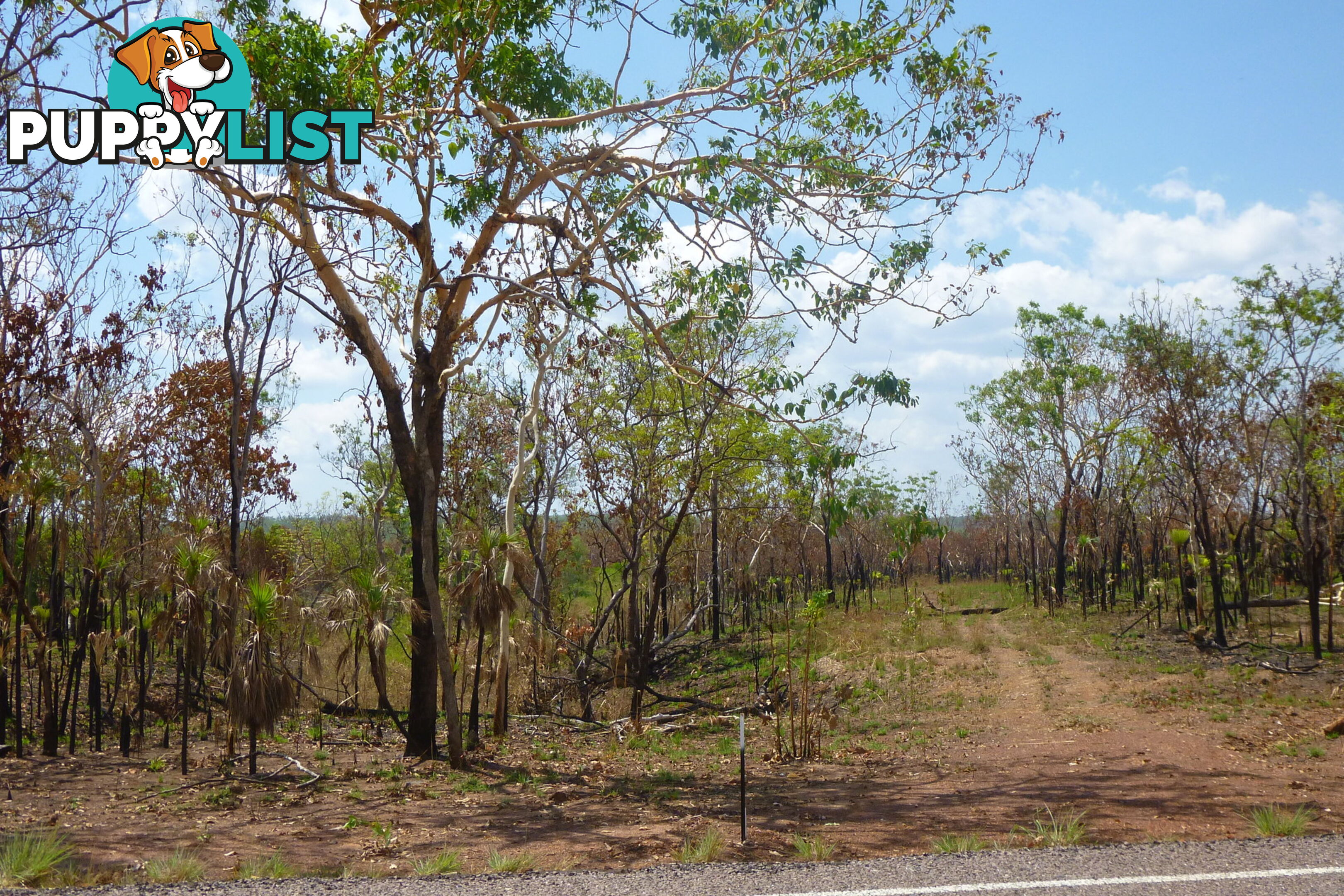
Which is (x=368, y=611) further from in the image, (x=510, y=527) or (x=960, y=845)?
(x=960, y=845)

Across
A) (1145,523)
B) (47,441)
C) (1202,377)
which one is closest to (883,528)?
(1145,523)

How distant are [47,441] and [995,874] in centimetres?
1701

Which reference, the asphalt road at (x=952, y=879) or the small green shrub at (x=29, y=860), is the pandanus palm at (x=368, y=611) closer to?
the small green shrub at (x=29, y=860)

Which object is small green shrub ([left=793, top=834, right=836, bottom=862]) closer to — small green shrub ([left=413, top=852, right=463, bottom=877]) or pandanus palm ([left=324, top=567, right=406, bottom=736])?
small green shrub ([left=413, top=852, right=463, bottom=877])

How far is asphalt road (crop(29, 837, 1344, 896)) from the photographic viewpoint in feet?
17.7

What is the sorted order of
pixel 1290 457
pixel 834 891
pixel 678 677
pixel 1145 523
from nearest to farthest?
pixel 834 891 < pixel 678 677 < pixel 1290 457 < pixel 1145 523

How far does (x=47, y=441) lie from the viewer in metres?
16.5

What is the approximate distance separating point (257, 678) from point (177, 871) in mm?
5147

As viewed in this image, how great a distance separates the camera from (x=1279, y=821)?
6.79 m

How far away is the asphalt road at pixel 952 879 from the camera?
17.7 feet

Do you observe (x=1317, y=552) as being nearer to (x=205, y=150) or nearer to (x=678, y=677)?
(x=678, y=677)

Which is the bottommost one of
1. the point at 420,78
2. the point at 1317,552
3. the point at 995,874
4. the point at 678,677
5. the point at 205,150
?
the point at 678,677

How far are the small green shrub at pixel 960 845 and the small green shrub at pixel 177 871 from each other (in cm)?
496

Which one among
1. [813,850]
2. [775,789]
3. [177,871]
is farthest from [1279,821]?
[177,871]
